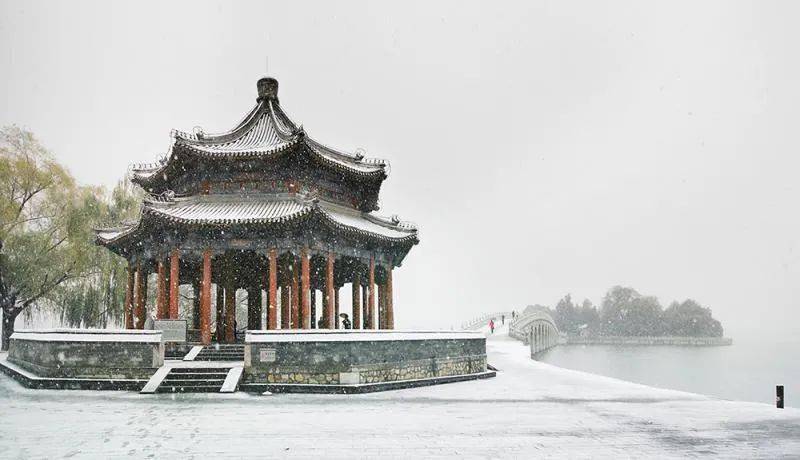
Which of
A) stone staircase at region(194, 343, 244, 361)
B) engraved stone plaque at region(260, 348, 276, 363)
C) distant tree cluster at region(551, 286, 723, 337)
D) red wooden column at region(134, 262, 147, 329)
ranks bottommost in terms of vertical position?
distant tree cluster at region(551, 286, 723, 337)

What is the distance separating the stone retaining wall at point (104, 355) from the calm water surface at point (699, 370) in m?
40.6

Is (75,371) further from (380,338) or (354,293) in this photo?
(354,293)

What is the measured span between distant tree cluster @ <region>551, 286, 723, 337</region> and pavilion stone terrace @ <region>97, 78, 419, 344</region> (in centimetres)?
9396

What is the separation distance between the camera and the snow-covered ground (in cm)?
952

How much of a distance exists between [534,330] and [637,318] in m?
51.1

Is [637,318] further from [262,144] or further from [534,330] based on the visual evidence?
[262,144]

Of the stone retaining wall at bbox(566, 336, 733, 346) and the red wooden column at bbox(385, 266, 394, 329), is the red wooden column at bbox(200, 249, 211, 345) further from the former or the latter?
the stone retaining wall at bbox(566, 336, 733, 346)

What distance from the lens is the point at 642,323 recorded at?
362 ft

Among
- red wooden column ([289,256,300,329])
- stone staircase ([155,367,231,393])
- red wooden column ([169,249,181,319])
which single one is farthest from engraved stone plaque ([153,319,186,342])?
red wooden column ([289,256,300,329])

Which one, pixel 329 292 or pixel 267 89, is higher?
pixel 267 89

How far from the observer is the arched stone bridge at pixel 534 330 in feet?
179

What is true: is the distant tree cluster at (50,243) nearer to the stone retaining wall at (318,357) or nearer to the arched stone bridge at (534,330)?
the stone retaining wall at (318,357)

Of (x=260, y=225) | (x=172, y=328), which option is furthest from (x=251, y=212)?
(x=172, y=328)

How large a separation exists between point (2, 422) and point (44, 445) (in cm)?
286
